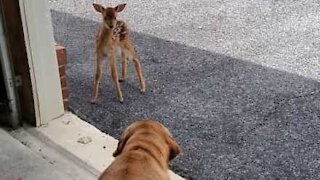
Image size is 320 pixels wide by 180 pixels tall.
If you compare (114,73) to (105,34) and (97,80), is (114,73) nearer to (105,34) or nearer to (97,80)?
(97,80)

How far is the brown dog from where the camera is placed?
1683 millimetres

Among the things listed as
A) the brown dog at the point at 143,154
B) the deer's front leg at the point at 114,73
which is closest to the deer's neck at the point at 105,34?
the deer's front leg at the point at 114,73

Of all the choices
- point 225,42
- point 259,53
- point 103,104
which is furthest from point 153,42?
point 103,104

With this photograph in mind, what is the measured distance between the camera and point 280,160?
2.59 metres

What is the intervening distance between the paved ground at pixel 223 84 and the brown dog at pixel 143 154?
25.1 inches

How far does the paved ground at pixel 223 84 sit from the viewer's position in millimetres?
2646

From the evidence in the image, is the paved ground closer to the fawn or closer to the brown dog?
the fawn

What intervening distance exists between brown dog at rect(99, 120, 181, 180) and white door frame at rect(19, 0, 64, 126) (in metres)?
1.09

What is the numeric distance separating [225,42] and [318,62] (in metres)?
0.87

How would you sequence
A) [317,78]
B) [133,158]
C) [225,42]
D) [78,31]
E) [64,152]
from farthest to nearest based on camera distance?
[78,31] → [225,42] → [317,78] → [64,152] → [133,158]

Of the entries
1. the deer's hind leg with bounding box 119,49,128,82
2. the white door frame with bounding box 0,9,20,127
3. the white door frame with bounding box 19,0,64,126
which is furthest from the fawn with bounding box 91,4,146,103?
the white door frame with bounding box 0,9,20,127

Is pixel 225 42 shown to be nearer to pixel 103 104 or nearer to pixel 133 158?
pixel 103 104

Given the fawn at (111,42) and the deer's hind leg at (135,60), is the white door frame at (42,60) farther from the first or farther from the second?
the deer's hind leg at (135,60)

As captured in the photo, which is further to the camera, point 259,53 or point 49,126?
point 259,53
